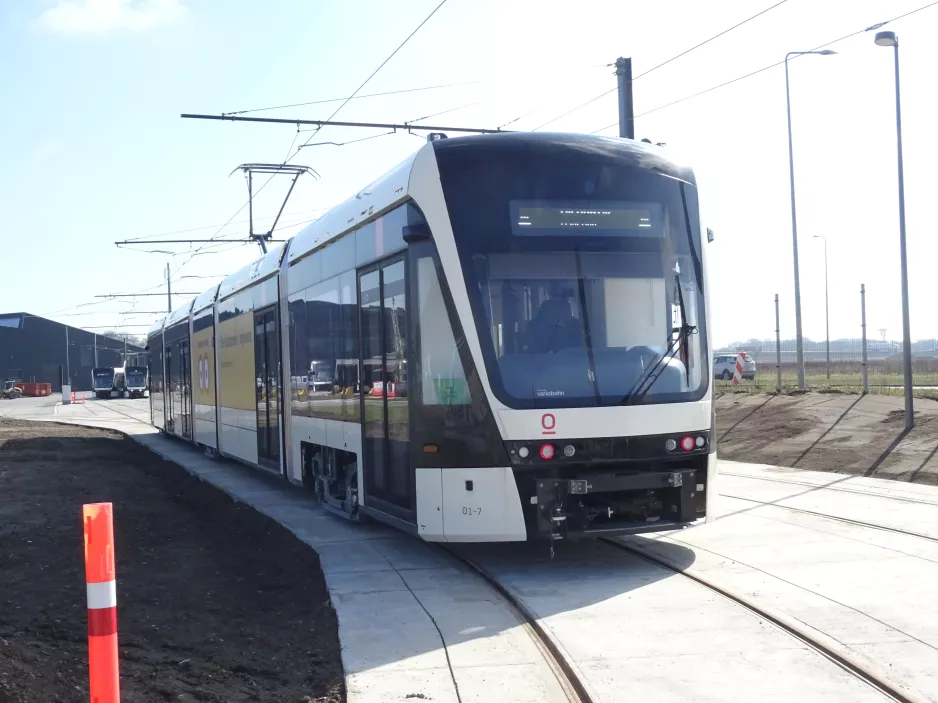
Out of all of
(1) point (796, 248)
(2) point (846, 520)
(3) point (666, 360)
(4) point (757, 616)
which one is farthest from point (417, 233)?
(1) point (796, 248)

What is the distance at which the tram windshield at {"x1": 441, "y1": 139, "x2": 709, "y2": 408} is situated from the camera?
8523 mm

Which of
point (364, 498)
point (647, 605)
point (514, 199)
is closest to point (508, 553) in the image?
point (364, 498)

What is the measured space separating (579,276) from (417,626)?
314 cm

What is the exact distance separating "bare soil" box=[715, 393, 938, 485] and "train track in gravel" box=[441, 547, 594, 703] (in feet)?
29.3

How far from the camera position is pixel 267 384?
15.3m

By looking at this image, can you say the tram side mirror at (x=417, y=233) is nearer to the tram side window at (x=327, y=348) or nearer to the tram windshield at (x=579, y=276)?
the tram windshield at (x=579, y=276)

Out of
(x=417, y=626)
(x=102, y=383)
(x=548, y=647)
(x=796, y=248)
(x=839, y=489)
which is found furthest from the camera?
(x=102, y=383)

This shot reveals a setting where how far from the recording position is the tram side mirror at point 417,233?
29.2 ft

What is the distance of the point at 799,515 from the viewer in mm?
11609

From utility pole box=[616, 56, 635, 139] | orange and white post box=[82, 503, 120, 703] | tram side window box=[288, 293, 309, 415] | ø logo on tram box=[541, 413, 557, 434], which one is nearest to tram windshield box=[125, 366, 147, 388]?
utility pole box=[616, 56, 635, 139]

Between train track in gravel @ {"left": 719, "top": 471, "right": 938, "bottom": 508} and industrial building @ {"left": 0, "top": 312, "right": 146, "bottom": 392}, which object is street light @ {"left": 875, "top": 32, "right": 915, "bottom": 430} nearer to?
train track in gravel @ {"left": 719, "top": 471, "right": 938, "bottom": 508}

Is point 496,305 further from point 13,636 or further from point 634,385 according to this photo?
point 13,636

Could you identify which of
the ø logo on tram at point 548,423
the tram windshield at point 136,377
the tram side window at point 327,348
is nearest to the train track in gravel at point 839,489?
the ø logo on tram at point 548,423

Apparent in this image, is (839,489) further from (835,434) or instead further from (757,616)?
(757,616)
